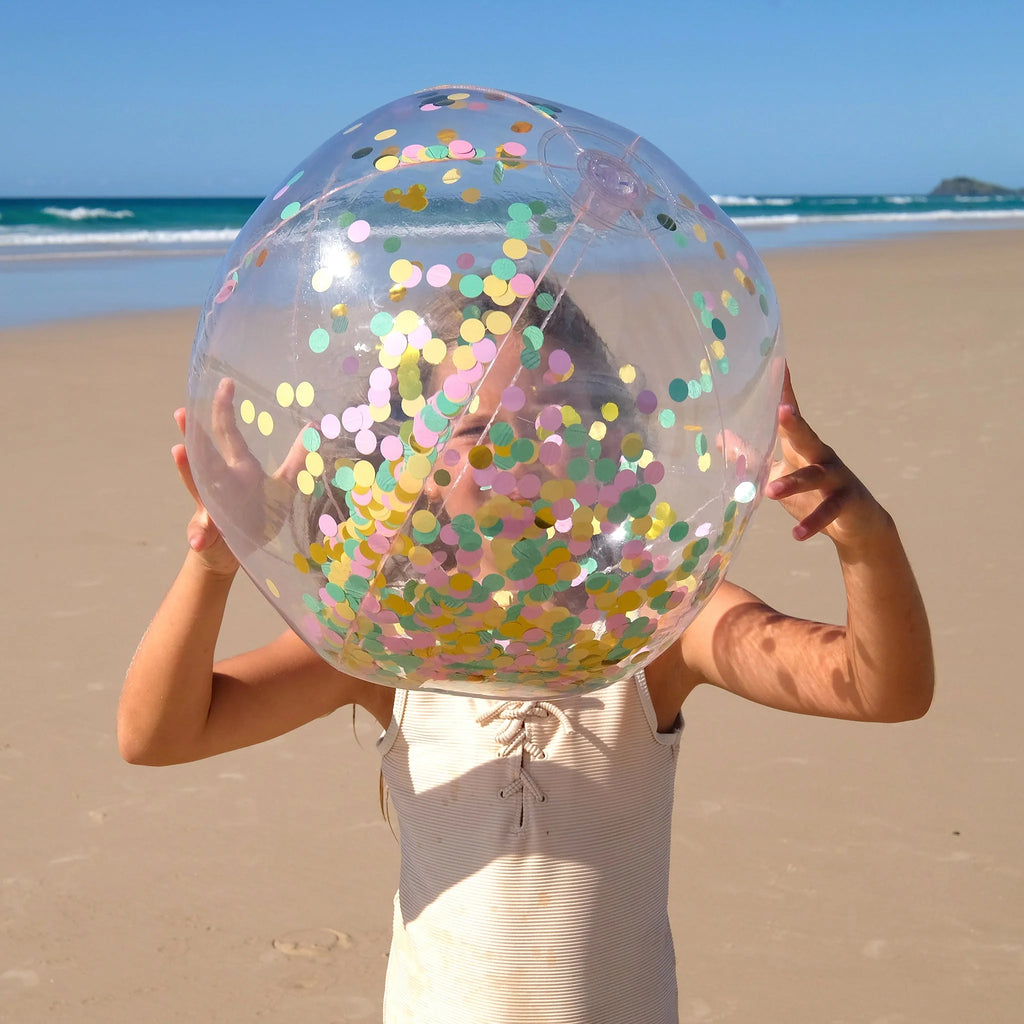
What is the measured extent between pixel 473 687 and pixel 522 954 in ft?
2.07

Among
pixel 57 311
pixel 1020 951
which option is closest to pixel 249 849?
pixel 1020 951

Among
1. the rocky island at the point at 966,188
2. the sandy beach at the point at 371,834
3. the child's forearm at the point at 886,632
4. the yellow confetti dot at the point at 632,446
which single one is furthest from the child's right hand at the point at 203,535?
the rocky island at the point at 966,188

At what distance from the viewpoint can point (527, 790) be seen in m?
1.72

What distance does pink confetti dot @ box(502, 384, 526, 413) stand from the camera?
1.07m

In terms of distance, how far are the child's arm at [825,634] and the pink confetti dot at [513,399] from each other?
1.17ft

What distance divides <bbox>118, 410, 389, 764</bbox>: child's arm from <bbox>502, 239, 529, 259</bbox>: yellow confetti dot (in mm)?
540

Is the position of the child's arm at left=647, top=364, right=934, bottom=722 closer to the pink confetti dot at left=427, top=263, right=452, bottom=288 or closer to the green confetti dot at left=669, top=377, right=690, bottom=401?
the green confetti dot at left=669, top=377, right=690, bottom=401

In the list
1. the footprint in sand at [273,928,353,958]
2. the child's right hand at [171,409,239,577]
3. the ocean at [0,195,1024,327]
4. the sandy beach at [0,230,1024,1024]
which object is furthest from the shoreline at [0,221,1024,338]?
the child's right hand at [171,409,239,577]

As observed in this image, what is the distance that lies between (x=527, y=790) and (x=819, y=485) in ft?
2.06

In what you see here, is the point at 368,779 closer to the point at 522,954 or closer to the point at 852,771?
the point at 852,771

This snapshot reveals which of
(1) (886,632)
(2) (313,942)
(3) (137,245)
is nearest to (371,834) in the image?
(2) (313,942)

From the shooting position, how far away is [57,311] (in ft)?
39.6

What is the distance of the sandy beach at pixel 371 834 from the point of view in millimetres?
2830

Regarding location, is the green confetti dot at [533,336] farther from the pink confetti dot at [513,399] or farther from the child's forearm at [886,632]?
the child's forearm at [886,632]
